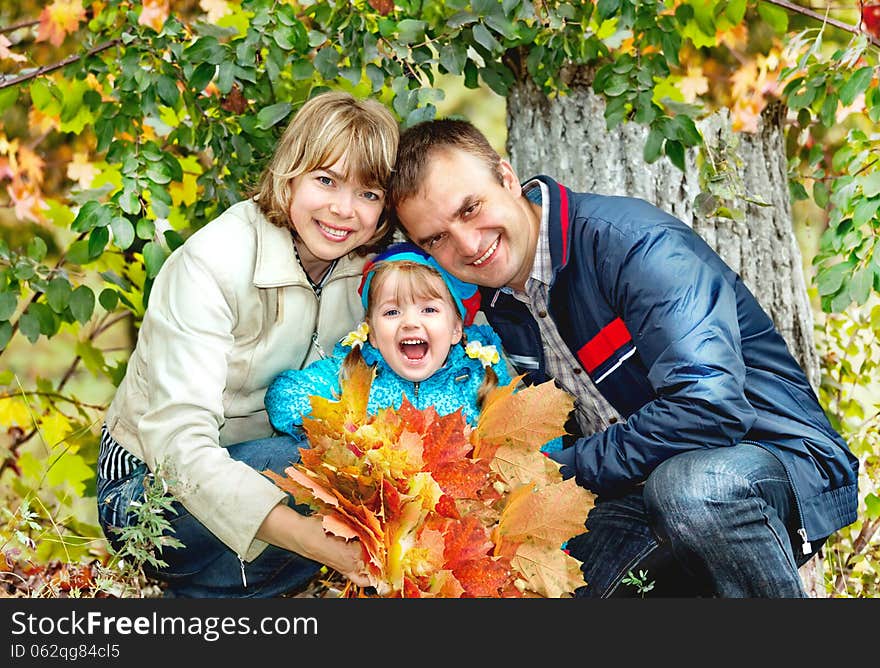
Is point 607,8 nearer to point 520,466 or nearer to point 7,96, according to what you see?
point 520,466

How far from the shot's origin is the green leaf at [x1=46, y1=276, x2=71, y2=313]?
2.73 meters

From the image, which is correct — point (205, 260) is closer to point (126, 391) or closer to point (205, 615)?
point (126, 391)

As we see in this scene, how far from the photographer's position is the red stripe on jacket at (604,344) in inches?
93.4

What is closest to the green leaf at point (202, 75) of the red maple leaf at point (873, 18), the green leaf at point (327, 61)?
the green leaf at point (327, 61)

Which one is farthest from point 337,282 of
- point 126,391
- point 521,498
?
point 521,498

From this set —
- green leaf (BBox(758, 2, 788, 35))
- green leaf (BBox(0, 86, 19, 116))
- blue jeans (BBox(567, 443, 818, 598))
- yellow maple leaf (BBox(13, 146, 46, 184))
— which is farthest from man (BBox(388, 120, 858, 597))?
yellow maple leaf (BBox(13, 146, 46, 184))

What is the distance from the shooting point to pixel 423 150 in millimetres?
2422

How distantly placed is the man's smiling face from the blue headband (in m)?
0.06

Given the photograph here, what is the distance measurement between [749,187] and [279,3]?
1.57 metres

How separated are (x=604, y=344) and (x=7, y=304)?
5.36ft

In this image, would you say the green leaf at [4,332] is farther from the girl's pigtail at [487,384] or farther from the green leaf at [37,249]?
the girl's pigtail at [487,384]

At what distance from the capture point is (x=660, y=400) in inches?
85.7

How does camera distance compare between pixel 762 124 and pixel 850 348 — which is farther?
pixel 850 348

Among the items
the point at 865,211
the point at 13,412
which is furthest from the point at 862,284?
the point at 13,412
